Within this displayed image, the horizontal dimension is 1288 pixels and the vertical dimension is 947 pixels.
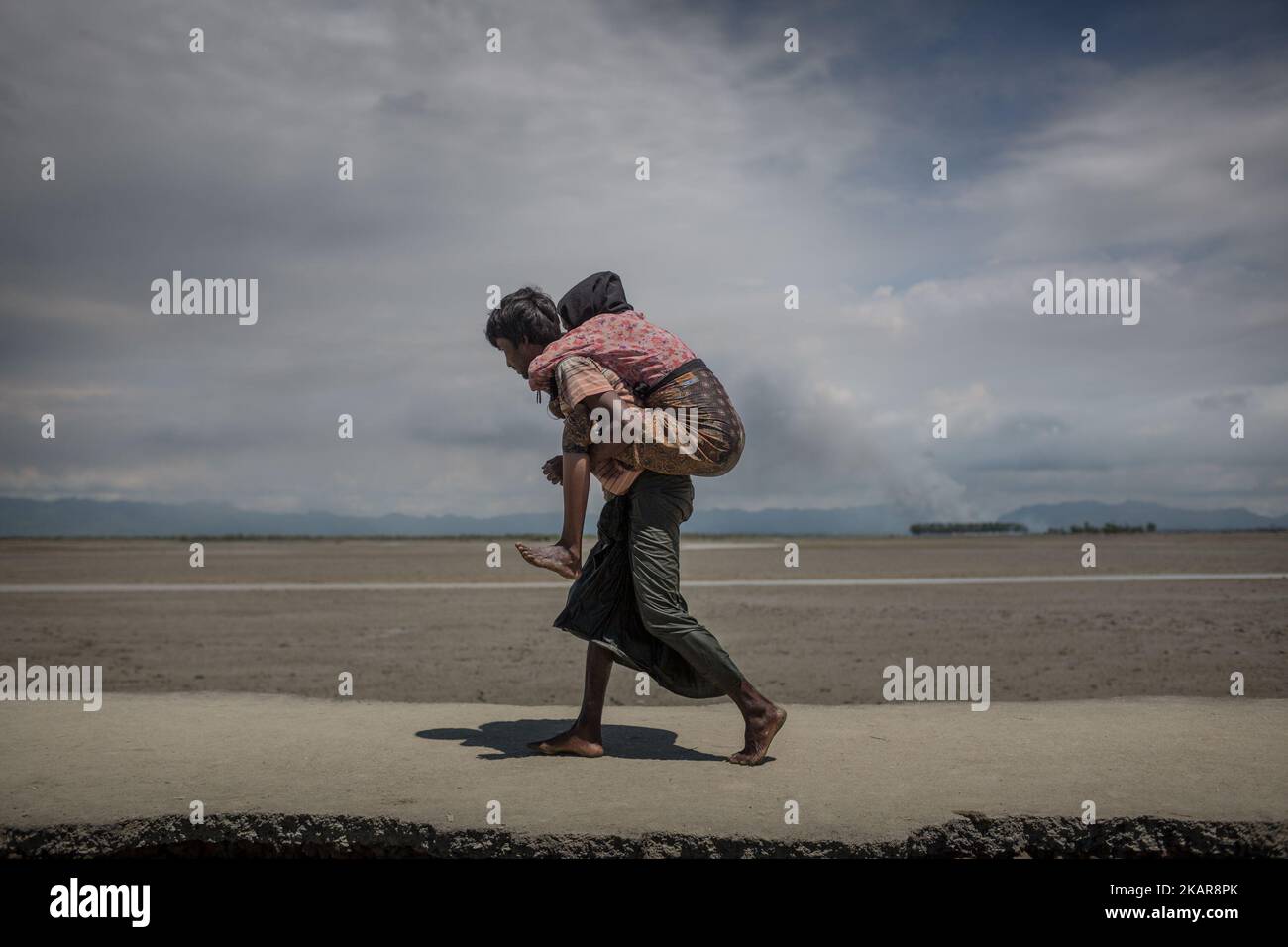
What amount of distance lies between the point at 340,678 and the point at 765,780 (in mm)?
6778

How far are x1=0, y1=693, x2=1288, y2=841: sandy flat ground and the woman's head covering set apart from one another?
80.0 inches

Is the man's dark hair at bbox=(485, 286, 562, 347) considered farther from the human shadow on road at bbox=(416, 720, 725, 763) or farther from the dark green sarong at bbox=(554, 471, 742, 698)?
the human shadow on road at bbox=(416, 720, 725, 763)

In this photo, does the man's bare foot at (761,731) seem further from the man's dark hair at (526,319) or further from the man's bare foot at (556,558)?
the man's dark hair at (526,319)

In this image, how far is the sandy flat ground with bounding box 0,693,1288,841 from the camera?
4.10 metres

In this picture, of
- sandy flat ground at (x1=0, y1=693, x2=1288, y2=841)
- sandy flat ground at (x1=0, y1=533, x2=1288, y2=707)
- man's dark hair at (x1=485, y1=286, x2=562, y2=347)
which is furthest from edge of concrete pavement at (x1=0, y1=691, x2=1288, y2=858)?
sandy flat ground at (x1=0, y1=533, x2=1288, y2=707)

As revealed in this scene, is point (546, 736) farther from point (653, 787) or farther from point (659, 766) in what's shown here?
point (653, 787)

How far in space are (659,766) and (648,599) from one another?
2.63 ft

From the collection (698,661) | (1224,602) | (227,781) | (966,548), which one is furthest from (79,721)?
(966,548)

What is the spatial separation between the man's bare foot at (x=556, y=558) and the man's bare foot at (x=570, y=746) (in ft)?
3.59

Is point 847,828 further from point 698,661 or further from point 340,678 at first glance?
point 340,678

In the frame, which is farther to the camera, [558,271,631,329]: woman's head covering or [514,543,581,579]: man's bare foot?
[558,271,631,329]: woman's head covering

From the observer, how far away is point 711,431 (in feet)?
14.9

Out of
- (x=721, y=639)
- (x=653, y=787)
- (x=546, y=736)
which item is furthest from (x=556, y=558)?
(x=721, y=639)

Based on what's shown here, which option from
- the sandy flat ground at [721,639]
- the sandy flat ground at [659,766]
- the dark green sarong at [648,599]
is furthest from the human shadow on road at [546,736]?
the sandy flat ground at [721,639]
